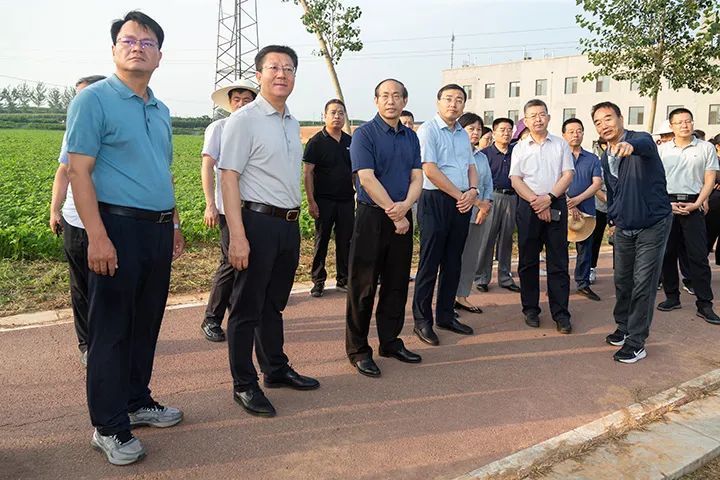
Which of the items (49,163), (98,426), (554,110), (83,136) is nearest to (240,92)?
(83,136)

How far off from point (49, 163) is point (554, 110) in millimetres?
37764

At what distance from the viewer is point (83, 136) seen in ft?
8.61

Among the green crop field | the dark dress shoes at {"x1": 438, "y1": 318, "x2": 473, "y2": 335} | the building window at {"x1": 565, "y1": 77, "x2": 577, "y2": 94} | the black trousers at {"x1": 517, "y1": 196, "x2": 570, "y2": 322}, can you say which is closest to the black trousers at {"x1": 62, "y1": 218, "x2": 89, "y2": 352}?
the dark dress shoes at {"x1": 438, "y1": 318, "x2": 473, "y2": 335}

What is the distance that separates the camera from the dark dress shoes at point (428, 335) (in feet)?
15.8

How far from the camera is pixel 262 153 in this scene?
130 inches

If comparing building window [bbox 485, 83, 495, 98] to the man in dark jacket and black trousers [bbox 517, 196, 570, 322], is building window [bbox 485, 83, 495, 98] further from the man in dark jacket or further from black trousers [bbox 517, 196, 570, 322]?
the man in dark jacket

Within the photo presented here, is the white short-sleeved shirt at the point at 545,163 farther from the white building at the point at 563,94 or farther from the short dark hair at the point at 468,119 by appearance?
the white building at the point at 563,94

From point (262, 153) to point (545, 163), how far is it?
120 inches

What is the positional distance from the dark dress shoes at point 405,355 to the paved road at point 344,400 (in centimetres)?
7

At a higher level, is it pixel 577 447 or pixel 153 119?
pixel 153 119

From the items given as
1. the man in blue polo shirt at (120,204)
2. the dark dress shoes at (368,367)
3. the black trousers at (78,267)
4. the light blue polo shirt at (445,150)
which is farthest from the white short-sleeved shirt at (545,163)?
the black trousers at (78,267)

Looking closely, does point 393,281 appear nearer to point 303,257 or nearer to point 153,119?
point 153,119

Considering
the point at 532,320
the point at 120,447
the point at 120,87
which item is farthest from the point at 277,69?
the point at 532,320

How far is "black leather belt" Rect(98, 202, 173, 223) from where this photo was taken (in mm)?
2795
